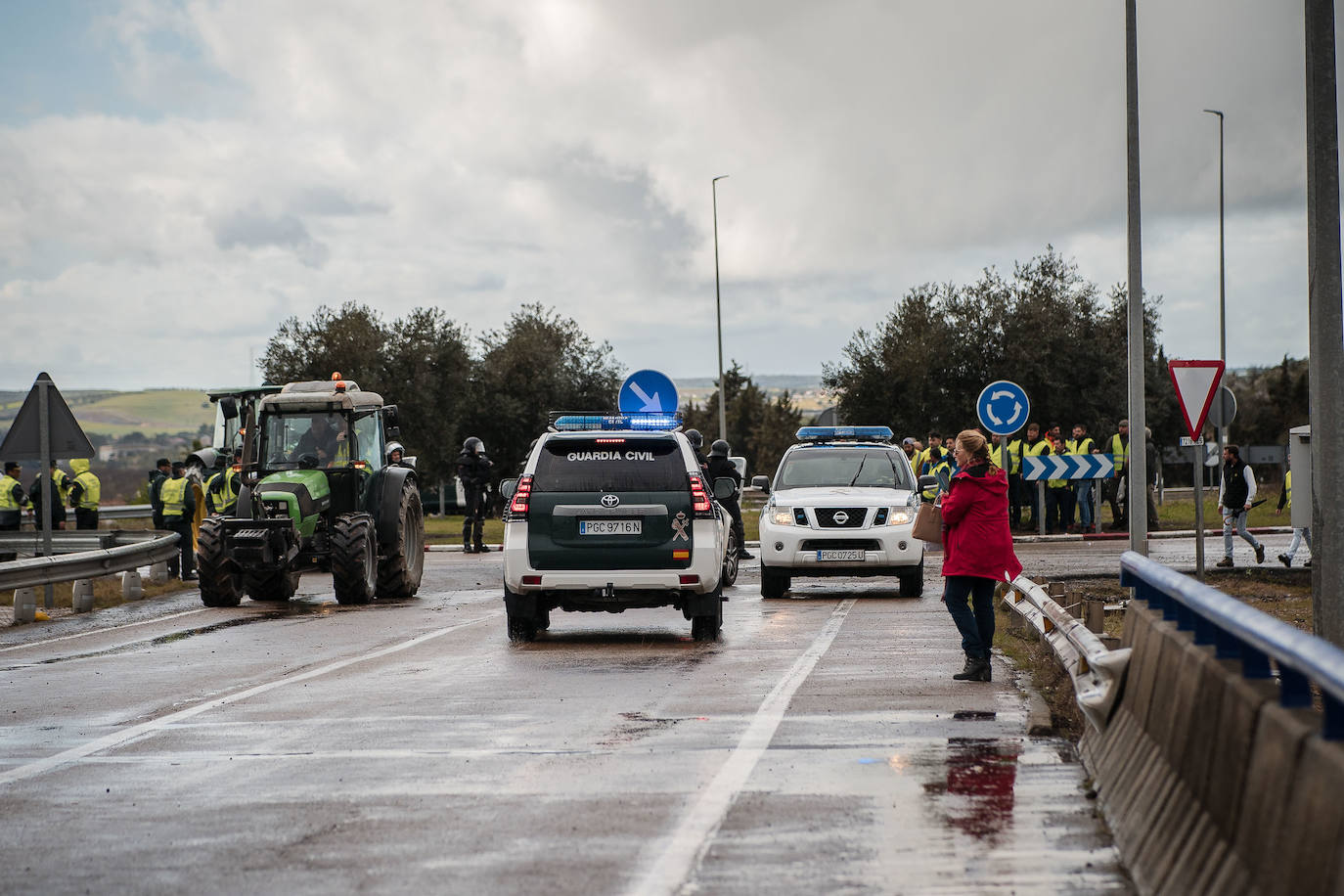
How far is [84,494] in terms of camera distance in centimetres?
2906

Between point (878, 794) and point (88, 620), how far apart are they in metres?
14.0

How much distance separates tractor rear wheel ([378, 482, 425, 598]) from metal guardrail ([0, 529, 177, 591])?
320 centimetres

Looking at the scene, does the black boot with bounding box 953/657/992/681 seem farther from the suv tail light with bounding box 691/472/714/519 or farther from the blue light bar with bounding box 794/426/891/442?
the blue light bar with bounding box 794/426/891/442

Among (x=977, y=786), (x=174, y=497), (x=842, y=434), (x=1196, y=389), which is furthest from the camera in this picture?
(x=174, y=497)

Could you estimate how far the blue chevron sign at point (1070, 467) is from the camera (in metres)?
31.0

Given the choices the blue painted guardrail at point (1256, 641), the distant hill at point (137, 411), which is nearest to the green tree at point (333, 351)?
the blue painted guardrail at point (1256, 641)

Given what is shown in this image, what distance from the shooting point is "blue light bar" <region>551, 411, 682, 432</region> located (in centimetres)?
1507

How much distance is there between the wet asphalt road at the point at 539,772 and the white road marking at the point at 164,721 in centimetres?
3

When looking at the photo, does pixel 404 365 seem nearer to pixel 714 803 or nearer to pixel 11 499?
pixel 11 499

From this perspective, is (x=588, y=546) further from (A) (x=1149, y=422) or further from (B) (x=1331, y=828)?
(A) (x=1149, y=422)

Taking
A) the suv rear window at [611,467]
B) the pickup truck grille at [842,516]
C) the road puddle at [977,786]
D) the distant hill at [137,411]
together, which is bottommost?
the road puddle at [977,786]

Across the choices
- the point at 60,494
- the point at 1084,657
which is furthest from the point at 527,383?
the point at 1084,657

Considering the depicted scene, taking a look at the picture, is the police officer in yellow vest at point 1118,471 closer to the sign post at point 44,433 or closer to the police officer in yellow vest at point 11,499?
the sign post at point 44,433

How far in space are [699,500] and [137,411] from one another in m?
179
